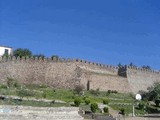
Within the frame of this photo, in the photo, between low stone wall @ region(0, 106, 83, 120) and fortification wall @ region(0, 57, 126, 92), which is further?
fortification wall @ region(0, 57, 126, 92)

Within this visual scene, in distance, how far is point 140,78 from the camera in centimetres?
5316

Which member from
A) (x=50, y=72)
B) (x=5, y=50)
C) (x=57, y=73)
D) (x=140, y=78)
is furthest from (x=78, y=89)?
(x=5, y=50)

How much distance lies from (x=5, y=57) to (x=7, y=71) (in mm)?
1745

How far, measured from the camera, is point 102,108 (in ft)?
105

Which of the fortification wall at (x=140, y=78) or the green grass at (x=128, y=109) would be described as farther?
the fortification wall at (x=140, y=78)

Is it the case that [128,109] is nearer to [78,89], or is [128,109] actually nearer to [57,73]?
[78,89]

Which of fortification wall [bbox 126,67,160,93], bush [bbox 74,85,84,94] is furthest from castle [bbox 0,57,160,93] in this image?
fortification wall [bbox 126,67,160,93]

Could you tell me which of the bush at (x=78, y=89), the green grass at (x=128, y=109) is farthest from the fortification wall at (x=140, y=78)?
the green grass at (x=128, y=109)

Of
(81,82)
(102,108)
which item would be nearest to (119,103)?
(102,108)

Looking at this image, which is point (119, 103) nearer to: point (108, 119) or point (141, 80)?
point (108, 119)

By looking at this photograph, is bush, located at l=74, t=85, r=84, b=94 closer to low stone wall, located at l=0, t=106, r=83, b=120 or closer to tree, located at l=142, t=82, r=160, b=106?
tree, located at l=142, t=82, r=160, b=106

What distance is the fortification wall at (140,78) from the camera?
171 ft

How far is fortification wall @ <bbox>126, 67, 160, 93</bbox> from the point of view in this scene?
52.0 m

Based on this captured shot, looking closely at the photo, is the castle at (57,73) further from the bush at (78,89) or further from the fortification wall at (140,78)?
the fortification wall at (140,78)
